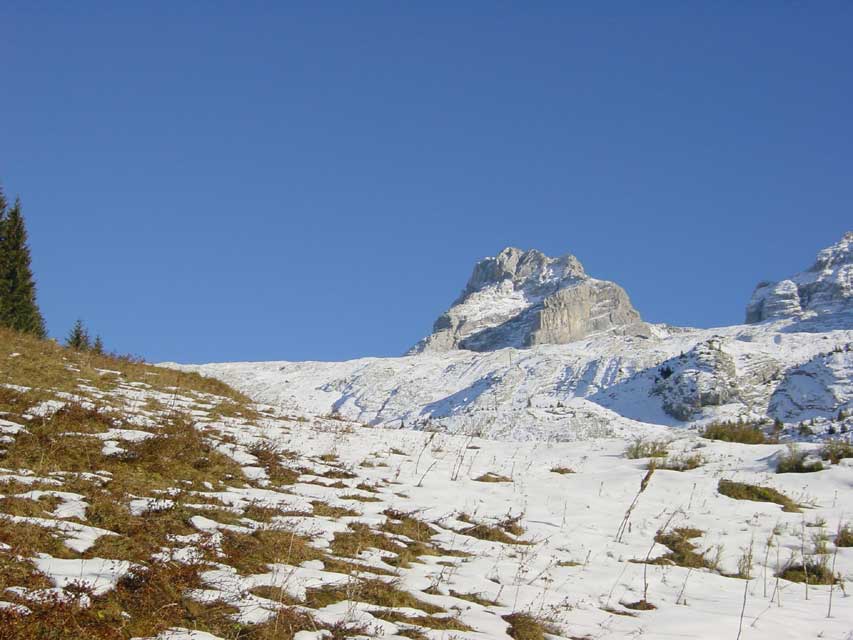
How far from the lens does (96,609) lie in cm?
541

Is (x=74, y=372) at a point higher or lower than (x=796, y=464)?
lower

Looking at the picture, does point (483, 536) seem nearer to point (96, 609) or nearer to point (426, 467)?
point (426, 467)

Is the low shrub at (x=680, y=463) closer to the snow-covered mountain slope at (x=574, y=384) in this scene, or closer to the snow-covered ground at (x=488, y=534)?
the snow-covered ground at (x=488, y=534)

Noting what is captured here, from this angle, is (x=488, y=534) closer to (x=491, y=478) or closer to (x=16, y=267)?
(x=491, y=478)

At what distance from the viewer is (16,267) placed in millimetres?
38250


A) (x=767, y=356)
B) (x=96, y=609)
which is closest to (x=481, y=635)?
(x=96, y=609)

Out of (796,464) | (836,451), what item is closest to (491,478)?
(796,464)

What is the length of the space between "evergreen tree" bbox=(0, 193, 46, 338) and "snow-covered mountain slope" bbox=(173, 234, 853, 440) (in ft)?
45.5

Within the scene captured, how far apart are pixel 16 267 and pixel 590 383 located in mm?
68439

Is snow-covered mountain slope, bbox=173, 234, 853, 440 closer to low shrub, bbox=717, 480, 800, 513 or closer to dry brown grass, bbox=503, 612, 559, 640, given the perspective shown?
low shrub, bbox=717, 480, 800, 513

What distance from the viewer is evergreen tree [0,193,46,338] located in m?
37.4

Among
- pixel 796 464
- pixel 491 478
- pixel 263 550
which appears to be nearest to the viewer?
pixel 263 550

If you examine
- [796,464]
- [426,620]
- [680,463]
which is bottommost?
[426,620]

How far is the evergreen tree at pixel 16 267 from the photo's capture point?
1474 inches
